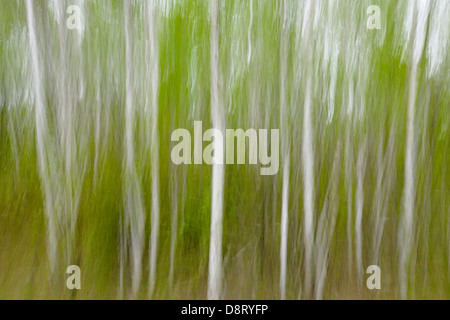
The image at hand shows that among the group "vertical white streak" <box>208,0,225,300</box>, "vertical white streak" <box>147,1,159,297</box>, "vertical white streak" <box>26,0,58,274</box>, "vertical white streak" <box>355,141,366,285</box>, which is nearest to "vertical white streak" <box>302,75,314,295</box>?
"vertical white streak" <box>355,141,366,285</box>

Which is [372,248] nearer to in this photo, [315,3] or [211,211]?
[211,211]

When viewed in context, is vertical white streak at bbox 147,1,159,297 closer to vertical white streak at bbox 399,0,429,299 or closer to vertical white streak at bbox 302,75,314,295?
vertical white streak at bbox 302,75,314,295

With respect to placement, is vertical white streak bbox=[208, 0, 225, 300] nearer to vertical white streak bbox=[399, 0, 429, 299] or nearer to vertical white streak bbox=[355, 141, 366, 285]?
vertical white streak bbox=[355, 141, 366, 285]

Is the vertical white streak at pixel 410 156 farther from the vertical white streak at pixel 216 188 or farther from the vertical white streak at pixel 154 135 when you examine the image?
the vertical white streak at pixel 154 135

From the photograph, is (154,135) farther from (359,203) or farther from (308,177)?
(359,203)

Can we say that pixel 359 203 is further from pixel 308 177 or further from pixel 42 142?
pixel 42 142

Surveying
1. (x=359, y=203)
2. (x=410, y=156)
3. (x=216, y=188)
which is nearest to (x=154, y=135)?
(x=216, y=188)

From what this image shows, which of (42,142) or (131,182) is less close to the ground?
(42,142)

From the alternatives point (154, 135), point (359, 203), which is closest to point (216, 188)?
point (154, 135)

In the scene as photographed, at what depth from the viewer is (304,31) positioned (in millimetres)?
1950

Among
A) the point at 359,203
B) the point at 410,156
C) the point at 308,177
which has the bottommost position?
the point at 359,203

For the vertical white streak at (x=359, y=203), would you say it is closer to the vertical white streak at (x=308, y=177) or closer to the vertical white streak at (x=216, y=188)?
the vertical white streak at (x=308, y=177)

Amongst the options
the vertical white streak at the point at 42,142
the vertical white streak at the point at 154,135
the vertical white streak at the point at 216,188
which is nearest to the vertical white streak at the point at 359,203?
the vertical white streak at the point at 216,188

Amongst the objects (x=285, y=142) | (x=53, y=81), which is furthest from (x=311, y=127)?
(x=53, y=81)
